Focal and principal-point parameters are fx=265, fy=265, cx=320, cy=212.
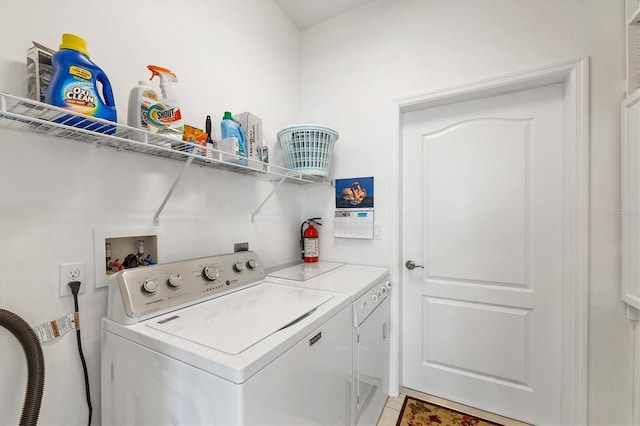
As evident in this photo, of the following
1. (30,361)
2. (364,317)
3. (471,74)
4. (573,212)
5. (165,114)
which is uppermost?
(471,74)

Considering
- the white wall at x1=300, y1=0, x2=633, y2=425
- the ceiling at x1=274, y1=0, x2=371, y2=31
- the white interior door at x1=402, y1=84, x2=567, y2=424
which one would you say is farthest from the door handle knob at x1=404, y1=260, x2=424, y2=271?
the ceiling at x1=274, y1=0, x2=371, y2=31

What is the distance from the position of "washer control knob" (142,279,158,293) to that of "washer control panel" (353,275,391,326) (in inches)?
34.0

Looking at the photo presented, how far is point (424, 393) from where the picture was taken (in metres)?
1.98

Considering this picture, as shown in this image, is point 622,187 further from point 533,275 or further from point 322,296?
point 322,296

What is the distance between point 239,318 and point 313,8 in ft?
7.79

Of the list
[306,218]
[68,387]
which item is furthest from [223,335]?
[306,218]

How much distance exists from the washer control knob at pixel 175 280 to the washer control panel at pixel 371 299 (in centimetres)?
80

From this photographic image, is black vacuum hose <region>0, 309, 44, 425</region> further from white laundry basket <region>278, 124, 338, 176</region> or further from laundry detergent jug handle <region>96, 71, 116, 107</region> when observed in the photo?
white laundry basket <region>278, 124, 338, 176</region>

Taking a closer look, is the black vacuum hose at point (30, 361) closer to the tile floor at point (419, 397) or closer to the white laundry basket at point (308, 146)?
the white laundry basket at point (308, 146)

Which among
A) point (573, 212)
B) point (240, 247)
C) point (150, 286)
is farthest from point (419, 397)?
point (150, 286)

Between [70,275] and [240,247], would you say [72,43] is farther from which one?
[240,247]

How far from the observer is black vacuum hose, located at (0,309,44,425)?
30.4 inches

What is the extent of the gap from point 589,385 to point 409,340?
0.99 m

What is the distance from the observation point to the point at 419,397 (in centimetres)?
194
